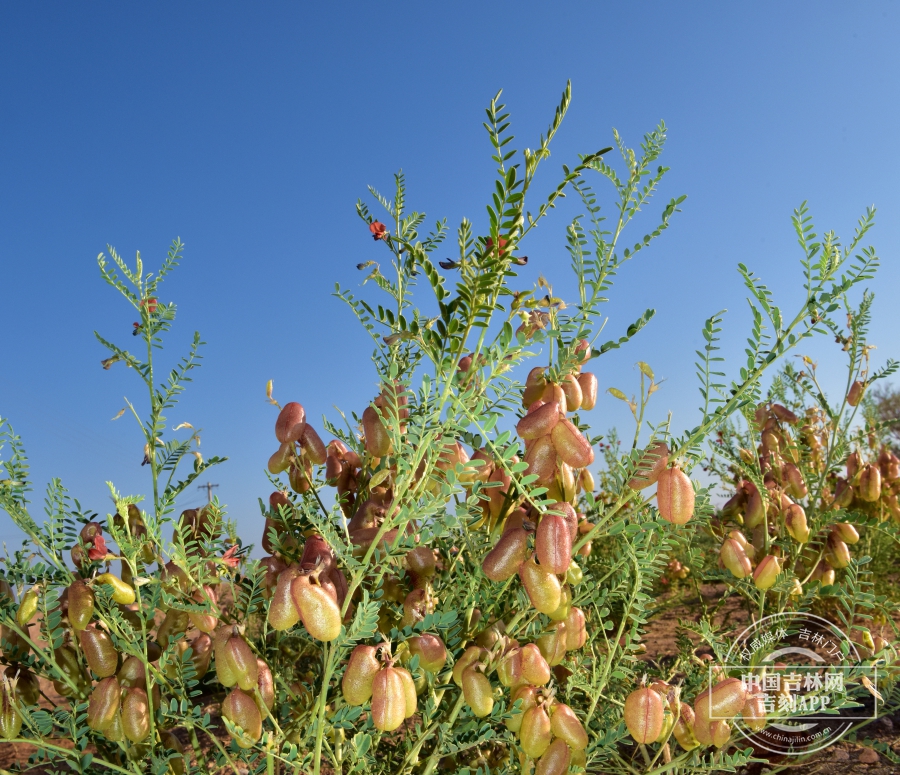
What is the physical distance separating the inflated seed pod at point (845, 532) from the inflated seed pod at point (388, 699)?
1971 mm

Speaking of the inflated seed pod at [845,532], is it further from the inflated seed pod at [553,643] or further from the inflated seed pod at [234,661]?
the inflated seed pod at [234,661]

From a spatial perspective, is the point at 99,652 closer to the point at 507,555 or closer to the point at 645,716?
the point at 507,555

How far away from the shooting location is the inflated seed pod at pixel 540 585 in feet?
3.37

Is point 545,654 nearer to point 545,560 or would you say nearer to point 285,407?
point 545,560

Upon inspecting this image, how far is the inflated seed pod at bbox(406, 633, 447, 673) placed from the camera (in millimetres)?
1083

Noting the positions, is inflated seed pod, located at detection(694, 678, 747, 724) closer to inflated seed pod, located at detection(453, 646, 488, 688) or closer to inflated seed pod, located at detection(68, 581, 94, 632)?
inflated seed pod, located at detection(453, 646, 488, 688)

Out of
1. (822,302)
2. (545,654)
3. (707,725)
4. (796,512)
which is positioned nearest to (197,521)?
(545,654)

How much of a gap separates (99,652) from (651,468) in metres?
1.14

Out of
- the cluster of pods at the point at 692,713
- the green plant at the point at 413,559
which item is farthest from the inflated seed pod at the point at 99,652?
the cluster of pods at the point at 692,713

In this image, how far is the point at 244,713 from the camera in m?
1.10

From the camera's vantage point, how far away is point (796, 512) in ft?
6.74

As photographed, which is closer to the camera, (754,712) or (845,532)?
(754,712)

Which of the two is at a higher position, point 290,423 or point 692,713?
point 290,423

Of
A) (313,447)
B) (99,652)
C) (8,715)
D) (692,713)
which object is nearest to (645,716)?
(692,713)
